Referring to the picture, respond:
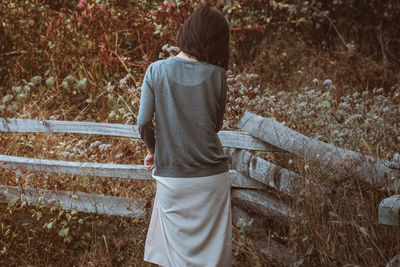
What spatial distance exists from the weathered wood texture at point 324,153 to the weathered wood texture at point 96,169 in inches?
20.7

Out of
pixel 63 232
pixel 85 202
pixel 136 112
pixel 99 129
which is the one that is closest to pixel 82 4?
pixel 136 112

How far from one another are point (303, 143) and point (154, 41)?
3.80m

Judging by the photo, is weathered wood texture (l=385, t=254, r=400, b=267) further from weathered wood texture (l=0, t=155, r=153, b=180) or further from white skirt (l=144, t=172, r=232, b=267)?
weathered wood texture (l=0, t=155, r=153, b=180)

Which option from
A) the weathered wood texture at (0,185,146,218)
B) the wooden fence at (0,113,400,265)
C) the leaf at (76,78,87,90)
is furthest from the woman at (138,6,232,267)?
the leaf at (76,78,87,90)

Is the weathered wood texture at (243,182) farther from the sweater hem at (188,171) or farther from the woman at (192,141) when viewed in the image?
the sweater hem at (188,171)

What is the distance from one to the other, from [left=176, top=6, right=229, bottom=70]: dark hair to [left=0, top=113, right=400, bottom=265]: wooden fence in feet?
2.83

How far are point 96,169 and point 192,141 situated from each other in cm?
155

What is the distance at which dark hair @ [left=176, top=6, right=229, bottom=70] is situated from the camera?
2.34 meters

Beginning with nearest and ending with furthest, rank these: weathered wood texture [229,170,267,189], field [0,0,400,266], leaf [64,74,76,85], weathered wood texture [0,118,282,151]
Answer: field [0,0,400,266] < weathered wood texture [0,118,282,151] < weathered wood texture [229,170,267,189] < leaf [64,74,76,85]

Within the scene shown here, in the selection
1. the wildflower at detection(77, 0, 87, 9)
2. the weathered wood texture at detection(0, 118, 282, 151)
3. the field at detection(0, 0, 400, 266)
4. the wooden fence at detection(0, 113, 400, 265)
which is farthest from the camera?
the wildflower at detection(77, 0, 87, 9)

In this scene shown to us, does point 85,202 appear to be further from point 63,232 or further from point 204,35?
point 204,35

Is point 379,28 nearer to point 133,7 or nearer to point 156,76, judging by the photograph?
point 133,7

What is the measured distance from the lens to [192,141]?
8.01ft

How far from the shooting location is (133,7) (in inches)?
263
